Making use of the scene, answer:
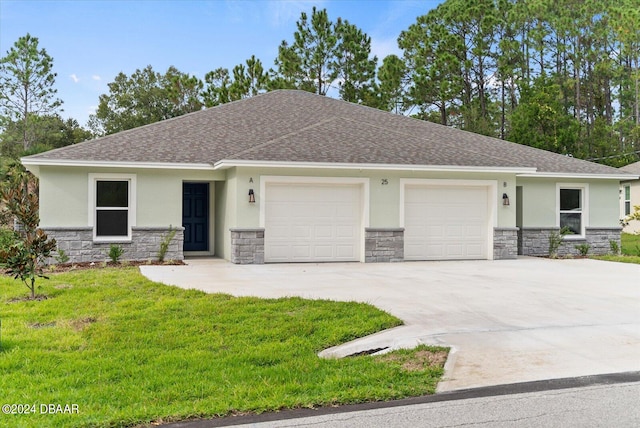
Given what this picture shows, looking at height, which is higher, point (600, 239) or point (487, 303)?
point (600, 239)

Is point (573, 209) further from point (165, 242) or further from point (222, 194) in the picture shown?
point (165, 242)

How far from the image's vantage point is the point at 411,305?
8.27 meters

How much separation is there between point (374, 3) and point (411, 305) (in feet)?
65.5

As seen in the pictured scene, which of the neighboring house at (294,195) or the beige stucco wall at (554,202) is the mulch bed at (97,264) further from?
the beige stucco wall at (554,202)

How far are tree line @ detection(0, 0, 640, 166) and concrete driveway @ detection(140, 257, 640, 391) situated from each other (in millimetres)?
15137

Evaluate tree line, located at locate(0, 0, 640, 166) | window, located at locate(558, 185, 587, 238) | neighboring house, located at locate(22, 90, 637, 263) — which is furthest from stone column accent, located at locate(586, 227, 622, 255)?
tree line, located at locate(0, 0, 640, 166)

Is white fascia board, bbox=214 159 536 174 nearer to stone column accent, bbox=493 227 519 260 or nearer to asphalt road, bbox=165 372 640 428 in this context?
stone column accent, bbox=493 227 519 260

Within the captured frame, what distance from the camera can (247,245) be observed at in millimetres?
13680

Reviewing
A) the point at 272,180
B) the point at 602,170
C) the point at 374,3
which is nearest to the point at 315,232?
the point at 272,180

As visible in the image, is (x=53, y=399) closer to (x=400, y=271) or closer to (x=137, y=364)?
(x=137, y=364)

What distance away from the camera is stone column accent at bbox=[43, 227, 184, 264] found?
1380cm

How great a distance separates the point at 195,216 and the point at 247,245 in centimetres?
352

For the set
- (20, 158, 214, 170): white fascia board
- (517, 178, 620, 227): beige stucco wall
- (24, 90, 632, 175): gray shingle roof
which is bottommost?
(517, 178, 620, 227): beige stucco wall

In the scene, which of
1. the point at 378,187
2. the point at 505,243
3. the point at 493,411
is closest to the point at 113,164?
the point at 378,187
